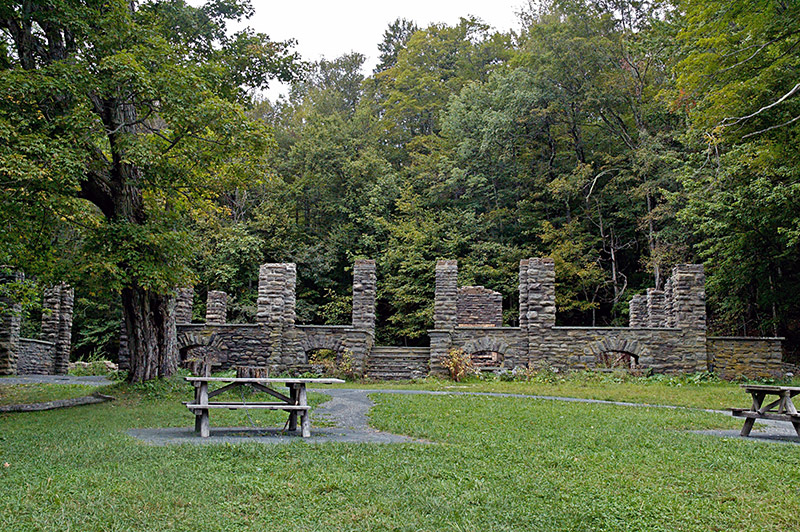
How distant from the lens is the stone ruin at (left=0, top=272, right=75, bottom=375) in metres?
19.8

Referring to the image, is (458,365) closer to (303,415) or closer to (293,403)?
(293,403)

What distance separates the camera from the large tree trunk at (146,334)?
13.0 m

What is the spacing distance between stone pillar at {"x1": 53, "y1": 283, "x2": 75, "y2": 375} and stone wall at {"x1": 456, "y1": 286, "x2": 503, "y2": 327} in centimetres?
1433

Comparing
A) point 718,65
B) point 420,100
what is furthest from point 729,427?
point 420,100

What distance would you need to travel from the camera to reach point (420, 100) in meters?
38.1

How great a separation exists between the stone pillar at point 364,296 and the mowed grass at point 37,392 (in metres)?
7.73

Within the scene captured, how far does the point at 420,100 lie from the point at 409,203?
10515mm

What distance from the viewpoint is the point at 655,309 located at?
21734 mm

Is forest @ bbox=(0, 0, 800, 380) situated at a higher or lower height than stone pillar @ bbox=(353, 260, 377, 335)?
higher

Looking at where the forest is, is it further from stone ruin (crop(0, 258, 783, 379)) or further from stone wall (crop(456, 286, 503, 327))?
stone wall (crop(456, 286, 503, 327))

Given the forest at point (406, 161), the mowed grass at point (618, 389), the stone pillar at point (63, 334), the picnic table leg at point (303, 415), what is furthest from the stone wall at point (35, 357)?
the picnic table leg at point (303, 415)

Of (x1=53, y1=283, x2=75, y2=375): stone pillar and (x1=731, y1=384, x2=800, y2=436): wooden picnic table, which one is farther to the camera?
(x1=53, y1=283, x2=75, y2=375): stone pillar

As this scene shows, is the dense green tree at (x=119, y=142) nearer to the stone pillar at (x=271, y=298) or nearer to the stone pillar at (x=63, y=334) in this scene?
the stone pillar at (x=271, y=298)

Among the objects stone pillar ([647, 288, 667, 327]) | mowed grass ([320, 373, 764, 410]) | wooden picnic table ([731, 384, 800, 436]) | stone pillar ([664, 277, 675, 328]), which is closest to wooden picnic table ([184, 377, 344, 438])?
wooden picnic table ([731, 384, 800, 436])
